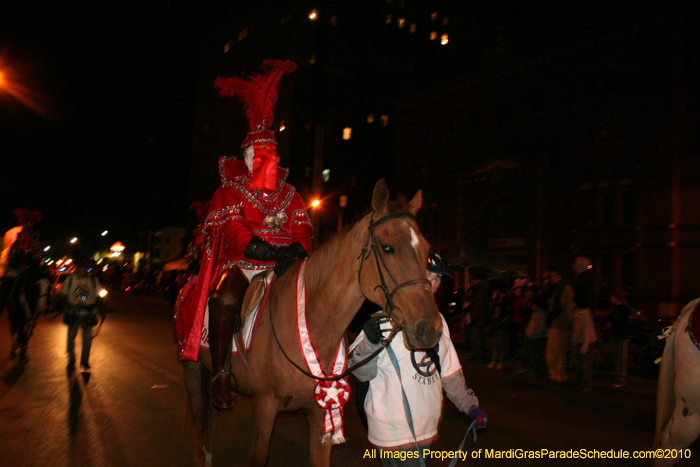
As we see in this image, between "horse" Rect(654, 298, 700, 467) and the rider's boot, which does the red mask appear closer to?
the rider's boot

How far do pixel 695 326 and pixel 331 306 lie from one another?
3.38 meters

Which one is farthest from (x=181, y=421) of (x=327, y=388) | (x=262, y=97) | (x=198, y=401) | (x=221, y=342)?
(x=262, y=97)

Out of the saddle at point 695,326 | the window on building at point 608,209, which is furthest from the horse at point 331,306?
the window on building at point 608,209

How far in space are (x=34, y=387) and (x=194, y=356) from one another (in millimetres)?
5281

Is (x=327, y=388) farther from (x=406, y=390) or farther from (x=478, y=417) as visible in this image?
(x=478, y=417)

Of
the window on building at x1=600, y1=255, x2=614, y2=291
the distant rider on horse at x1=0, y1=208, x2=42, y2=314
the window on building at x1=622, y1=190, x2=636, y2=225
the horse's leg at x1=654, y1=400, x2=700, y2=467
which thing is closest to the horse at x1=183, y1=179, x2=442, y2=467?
the horse's leg at x1=654, y1=400, x2=700, y2=467

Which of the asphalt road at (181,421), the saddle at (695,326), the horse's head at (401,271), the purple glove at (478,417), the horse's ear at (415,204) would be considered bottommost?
the asphalt road at (181,421)

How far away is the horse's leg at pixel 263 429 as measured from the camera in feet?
11.7

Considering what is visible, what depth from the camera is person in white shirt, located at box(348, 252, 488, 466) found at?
3221 mm

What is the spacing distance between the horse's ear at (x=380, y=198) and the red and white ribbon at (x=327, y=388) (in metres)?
0.96

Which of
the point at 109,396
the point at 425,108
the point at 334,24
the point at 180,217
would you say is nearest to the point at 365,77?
the point at 334,24

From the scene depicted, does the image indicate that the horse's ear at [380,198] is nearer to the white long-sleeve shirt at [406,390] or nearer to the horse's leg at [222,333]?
the white long-sleeve shirt at [406,390]

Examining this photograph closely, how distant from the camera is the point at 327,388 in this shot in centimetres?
348

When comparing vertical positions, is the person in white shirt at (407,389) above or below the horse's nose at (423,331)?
below
